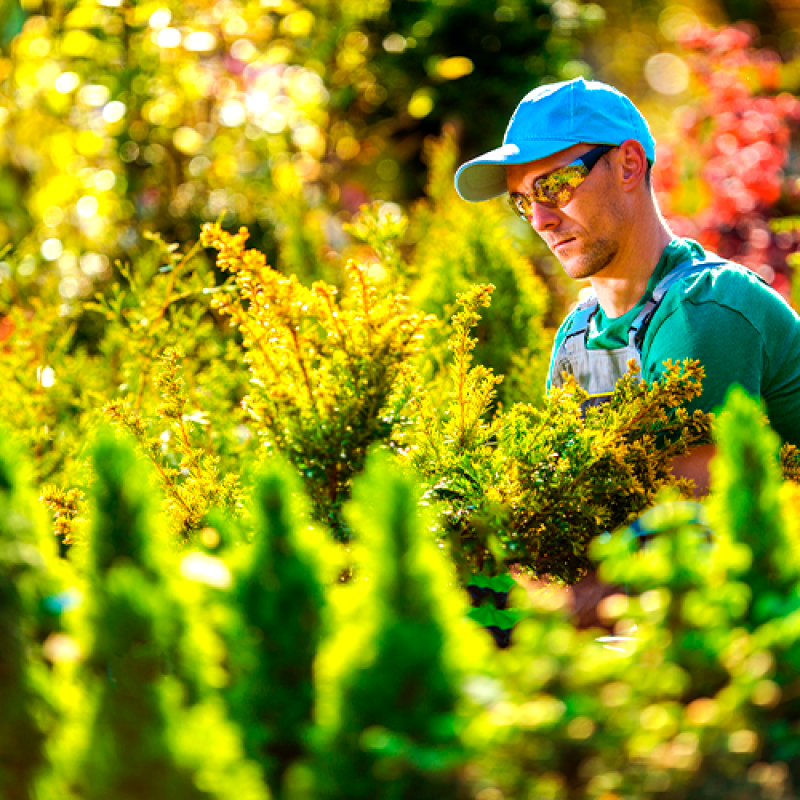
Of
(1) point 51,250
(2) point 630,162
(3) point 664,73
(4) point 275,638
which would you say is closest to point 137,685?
(4) point 275,638

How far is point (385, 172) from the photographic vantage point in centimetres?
485

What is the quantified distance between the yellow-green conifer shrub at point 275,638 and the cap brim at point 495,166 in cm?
135

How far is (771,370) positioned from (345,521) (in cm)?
103

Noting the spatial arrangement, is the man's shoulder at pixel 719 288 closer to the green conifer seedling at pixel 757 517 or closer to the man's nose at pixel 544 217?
the man's nose at pixel 544 217

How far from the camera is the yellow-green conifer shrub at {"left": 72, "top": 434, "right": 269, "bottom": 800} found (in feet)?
1.85

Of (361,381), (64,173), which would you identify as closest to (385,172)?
(64,173)

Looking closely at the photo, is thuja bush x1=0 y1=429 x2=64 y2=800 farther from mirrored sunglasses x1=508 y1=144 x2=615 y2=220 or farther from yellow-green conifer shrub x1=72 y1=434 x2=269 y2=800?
mirrored sunglasses x1=508 y1=144 x2=615 y2=220

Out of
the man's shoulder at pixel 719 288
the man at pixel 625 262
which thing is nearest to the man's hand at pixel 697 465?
the man at pixel 625 262

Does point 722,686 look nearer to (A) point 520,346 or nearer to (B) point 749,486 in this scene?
(B) point 749,486

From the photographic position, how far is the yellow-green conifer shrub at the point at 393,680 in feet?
1.98

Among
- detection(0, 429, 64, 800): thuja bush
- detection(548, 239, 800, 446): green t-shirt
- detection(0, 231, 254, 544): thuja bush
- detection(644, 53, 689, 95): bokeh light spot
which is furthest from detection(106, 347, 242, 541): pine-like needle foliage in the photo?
Result: detection(644, 53, 689, 95): bokeh light spot

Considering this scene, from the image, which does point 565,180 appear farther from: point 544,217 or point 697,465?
point 697,465

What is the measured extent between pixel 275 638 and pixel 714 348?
1.18 m

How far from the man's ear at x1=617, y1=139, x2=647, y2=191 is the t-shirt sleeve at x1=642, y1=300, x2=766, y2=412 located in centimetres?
41
